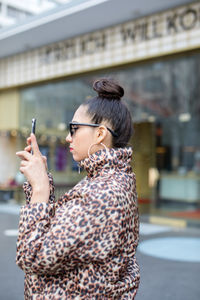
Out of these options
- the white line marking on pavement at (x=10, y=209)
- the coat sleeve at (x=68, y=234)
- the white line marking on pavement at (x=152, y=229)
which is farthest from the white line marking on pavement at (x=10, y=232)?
the coat sleeve at (x=68, y=234)

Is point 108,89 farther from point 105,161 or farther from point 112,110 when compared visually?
point 105,161

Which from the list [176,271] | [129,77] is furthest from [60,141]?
[176,271]

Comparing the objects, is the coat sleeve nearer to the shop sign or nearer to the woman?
the woman

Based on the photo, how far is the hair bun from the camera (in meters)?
1.51

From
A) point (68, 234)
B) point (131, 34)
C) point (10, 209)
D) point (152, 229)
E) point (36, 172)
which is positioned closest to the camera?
point (68, 234)

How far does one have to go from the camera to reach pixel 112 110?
1.49 metres

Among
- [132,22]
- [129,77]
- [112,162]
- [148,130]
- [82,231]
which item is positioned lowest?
[82,231]

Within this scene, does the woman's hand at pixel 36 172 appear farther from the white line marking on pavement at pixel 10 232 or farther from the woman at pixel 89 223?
the white line marking on pavement at pixel 10 232

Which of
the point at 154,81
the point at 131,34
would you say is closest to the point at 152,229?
the point at 154,81

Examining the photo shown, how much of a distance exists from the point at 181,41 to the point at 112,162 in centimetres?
802

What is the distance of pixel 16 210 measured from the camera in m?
12.1

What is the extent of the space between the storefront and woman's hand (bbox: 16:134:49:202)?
7150 mm

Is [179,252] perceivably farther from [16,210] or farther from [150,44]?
[16,210]

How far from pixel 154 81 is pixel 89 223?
9.26 m
